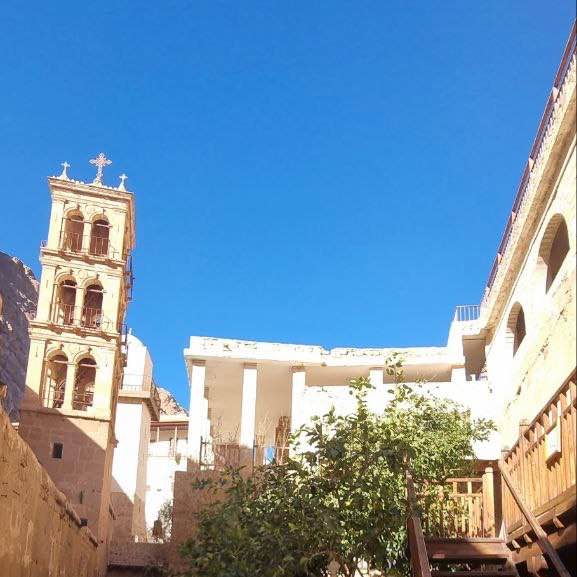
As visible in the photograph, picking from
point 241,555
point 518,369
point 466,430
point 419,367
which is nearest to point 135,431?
point 419,367

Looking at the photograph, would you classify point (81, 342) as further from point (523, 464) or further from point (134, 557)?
point (523, 464)

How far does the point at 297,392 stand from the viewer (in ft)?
88.5

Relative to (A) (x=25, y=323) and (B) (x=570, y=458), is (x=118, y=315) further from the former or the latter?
(A) (x=25, y=323)

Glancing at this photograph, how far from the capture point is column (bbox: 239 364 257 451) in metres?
26.1

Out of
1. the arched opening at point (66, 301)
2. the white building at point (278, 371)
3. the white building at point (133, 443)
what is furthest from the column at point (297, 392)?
the white building at point (133, 443)

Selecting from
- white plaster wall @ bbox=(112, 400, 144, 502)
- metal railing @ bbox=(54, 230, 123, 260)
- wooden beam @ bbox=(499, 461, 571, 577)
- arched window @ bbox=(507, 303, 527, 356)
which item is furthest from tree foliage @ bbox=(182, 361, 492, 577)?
white plaster wall @ bbox=(112, 400, 144, 502)

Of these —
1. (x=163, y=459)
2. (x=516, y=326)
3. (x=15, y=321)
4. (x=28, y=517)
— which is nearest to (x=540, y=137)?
(x=516, y=326)

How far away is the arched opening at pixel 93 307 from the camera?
2855 centimetres

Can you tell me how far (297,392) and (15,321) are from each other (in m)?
32.9

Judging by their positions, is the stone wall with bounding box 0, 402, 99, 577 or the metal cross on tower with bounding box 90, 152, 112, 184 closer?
the stone wall with bounding box 0, 402, 99, 577

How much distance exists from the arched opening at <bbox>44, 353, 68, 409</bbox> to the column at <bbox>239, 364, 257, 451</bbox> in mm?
5540

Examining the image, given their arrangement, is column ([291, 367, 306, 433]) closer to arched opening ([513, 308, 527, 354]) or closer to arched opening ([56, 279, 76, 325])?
arched opening ([56, 279, 76, 325])

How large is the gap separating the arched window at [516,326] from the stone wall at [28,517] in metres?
8.91

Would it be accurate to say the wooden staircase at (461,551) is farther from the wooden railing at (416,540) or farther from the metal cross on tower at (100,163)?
the metal cross on tower at (100,163)
